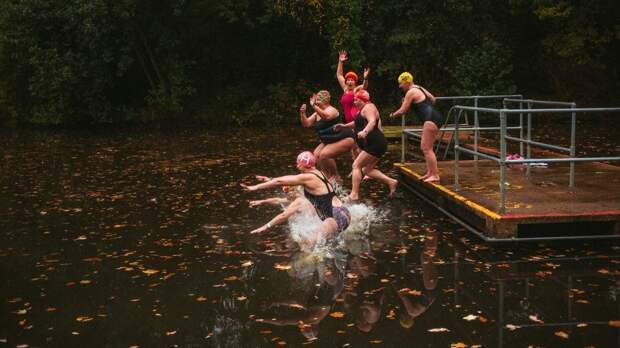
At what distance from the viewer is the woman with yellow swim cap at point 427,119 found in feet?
39.0

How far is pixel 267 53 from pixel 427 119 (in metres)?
24.6

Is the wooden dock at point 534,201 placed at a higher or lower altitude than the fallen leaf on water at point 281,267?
higher

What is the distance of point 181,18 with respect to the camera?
34000mm

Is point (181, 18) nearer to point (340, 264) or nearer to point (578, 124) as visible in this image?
point (578, 124)

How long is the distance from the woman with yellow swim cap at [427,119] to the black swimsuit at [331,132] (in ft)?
3.03

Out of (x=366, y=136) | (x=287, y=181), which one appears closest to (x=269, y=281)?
(x=287, y=181)

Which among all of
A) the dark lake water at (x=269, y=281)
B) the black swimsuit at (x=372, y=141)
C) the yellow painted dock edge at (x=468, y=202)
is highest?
the black swimsuit at (x=372, y=141)

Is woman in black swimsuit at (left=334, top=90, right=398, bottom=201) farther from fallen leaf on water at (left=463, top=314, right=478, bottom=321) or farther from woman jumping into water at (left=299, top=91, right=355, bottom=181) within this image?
fallen leaf on water at (left=463, top=314, right=478, bottom=321)

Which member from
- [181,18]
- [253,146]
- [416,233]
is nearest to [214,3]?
[181,18]

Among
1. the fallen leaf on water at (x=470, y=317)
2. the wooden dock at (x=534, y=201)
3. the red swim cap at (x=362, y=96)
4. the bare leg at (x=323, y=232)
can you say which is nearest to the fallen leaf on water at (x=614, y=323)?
the fallen leaf on water at (x=470, y=317)

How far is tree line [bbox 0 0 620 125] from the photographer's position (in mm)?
29375

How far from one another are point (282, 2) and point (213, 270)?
23611mm

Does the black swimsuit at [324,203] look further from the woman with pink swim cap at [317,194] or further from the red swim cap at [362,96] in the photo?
the red swim cap at [362,96]

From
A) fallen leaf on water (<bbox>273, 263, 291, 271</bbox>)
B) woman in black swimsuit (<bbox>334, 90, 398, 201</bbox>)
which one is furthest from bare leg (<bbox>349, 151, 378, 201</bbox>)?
fallen leaf on water (<bbox>273, 263, 291, 271</bbox>)
